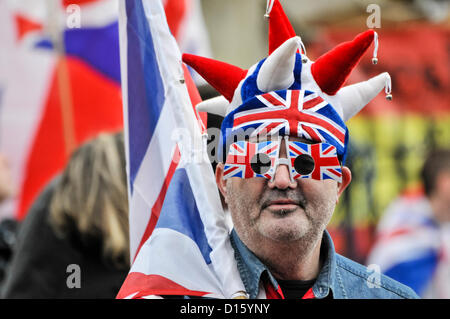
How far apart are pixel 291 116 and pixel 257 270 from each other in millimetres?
523

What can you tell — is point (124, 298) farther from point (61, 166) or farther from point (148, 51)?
point (61, 166)

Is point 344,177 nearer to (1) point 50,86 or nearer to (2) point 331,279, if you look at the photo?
(2) point 331,279

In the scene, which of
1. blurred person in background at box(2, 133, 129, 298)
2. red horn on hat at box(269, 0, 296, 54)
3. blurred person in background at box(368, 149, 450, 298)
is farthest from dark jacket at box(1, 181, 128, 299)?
blurred person in background at box(368, 149, 450, 298)

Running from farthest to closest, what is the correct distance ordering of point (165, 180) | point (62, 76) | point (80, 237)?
point (62, 76)
point (80, 237)
point (165, 180)

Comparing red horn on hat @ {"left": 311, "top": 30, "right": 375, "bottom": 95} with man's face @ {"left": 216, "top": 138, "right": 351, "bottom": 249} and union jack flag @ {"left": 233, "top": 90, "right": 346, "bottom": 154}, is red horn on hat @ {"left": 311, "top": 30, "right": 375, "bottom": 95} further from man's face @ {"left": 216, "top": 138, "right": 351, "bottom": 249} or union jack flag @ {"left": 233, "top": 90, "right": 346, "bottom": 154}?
man's face @ {"left": 216, "top": 138, "right": 351, "bottom": 249}

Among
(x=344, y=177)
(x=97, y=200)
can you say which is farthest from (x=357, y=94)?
(x=97, y=200)

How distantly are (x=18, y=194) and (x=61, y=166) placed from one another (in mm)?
477

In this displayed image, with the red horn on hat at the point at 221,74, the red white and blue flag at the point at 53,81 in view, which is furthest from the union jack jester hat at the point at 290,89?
the red white and blue flag at the point at 53,81

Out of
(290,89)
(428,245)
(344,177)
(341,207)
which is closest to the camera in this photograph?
(290,89)

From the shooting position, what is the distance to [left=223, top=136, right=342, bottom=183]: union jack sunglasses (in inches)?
101

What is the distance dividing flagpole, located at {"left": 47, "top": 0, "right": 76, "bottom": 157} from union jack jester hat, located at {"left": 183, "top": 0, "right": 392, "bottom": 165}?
3144 millimetres

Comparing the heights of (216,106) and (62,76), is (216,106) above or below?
below

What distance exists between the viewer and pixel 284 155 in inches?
102

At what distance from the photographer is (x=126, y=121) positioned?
3.12 metres
